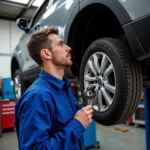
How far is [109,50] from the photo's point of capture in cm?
116

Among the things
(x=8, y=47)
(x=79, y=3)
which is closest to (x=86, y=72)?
(x=79, y=3)

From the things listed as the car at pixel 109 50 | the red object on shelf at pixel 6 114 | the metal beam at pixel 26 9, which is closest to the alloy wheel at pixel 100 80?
the car at pixel 109 50

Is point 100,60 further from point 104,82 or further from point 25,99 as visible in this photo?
point 25,99

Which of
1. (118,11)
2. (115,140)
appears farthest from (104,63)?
(115,140)

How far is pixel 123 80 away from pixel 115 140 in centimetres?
331

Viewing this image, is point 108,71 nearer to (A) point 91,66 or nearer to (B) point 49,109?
(A) point 91,66

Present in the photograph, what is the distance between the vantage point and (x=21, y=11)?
725cm

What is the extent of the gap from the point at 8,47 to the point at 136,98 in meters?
7.55

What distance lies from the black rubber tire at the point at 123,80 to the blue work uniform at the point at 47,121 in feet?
0.94

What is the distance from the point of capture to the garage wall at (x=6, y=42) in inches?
305

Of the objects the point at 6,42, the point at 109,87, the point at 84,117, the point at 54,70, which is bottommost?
the point at 84,117

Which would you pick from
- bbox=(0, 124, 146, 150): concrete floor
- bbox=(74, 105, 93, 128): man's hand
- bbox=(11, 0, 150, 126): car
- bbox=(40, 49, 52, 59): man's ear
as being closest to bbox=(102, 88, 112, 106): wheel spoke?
bbox=(11, 0, 150, 126): car

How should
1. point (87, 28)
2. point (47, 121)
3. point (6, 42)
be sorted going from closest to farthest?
point (47, 121) → point (87, 28) → point (6, 42)

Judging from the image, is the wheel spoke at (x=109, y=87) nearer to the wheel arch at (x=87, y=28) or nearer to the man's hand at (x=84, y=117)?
the man's hand at (x=84, y=117)
